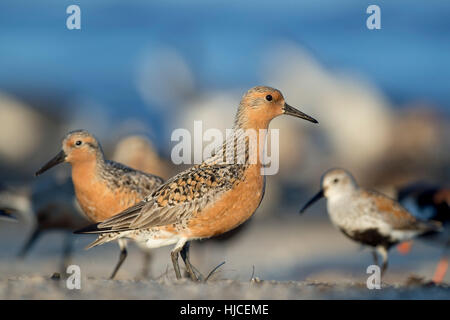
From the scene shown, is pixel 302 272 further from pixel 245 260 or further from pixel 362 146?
pixel 362 146

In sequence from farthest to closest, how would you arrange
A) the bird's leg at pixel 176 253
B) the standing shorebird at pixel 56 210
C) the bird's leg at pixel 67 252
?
the bird's leg at pixel 67 252, the standing shorebird at pixel 56 210, the bird's leg at pixel 176 253

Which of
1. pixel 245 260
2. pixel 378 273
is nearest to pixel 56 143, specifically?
pixel 245 260

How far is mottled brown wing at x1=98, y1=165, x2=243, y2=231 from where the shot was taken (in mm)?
6184

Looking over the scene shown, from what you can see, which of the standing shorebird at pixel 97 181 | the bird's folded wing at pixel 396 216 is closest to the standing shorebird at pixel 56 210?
the standing shorebird at pixel 97 181

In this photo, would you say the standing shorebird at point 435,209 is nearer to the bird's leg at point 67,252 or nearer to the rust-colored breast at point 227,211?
the rust-colored breast at point 227,211

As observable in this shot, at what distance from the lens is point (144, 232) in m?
6.34

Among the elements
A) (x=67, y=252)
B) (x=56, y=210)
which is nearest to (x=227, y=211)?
(x=56, y=210)

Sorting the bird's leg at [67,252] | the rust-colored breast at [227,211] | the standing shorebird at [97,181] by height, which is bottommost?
the rust-colored breast at [227,211]

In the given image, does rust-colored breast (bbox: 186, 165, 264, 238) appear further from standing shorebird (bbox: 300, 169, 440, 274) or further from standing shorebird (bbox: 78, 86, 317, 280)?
standing shorebird (bbox: 300, 169, 440, 274)

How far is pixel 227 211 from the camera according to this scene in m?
6.15

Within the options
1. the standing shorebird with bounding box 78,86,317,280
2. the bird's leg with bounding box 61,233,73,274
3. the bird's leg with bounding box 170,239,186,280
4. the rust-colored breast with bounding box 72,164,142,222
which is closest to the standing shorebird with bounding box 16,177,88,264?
the bird's leg with bounding box 61,233,73,274

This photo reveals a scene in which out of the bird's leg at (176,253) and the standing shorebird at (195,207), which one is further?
the bird's leg at (176,253)

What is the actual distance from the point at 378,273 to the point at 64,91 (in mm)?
14902

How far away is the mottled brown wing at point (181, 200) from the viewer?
618 centimetres
